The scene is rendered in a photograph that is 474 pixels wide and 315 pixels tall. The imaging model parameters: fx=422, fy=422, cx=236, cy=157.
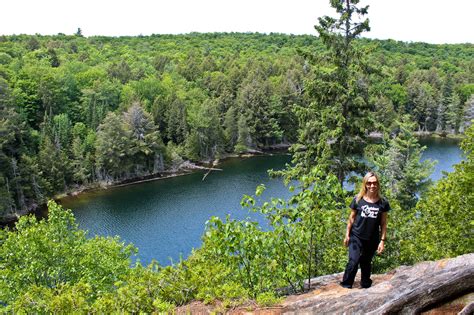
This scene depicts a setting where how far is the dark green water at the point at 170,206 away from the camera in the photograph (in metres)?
39.2

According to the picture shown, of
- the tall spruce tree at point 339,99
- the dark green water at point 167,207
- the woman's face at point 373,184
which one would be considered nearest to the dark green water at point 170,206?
the dark green water at point 167,207

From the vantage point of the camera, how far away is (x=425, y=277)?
19.9 ft

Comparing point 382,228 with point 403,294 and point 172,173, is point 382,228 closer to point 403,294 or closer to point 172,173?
point 403,294

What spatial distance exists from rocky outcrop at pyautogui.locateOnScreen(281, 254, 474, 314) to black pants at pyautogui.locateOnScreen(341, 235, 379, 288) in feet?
0.60

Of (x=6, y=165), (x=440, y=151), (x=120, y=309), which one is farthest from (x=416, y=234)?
(x=440, y=151)

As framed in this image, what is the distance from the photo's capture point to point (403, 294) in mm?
5781

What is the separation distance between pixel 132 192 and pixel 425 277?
52.8 m

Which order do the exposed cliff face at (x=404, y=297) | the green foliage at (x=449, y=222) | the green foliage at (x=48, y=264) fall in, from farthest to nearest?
the green foliage at (x=48, y=264) → the green foliage at (x=449, y=222) → the exposed cliff face at (x=404, y=297)

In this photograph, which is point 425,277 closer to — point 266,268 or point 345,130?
point 266,268

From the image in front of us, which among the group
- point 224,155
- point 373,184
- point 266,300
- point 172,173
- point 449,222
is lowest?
point 172,173

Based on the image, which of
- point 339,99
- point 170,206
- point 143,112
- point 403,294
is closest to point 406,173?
point 339,99

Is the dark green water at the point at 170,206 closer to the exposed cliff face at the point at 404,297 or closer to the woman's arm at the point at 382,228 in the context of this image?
the exposed cliff face at the point at 404,297

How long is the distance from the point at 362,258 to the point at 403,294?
4.62 ft

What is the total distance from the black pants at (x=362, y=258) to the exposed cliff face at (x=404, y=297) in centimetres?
17
